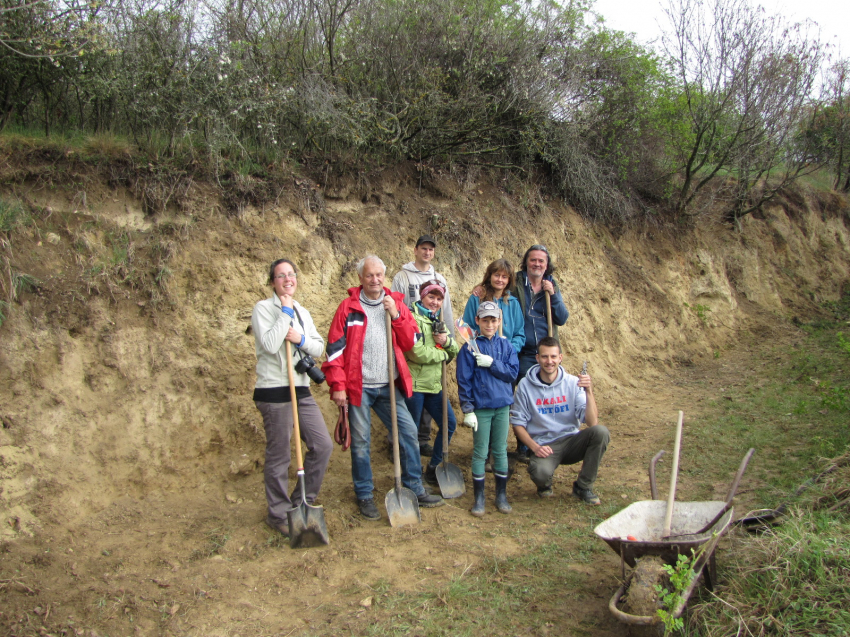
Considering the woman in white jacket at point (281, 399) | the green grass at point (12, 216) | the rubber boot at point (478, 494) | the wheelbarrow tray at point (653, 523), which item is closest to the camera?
the wheelbarrow tray at point (653, 523)

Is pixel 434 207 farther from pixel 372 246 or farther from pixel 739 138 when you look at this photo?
pixel 739 138

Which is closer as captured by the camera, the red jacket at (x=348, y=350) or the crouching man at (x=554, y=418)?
the red jacket at (x=348, y=350)

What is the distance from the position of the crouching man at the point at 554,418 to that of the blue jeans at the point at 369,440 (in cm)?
92

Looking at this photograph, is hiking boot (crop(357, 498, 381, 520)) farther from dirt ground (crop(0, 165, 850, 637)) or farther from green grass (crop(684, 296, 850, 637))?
green grass (crop(684, 296, 850, 637))

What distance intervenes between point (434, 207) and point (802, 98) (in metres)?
8.66

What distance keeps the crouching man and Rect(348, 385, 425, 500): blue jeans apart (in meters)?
0.92

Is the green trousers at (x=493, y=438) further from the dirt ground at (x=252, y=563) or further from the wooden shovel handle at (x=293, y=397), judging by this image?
the wooden shovel handle at (x=293, y=397)

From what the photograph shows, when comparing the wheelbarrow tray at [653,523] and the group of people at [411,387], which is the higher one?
the group of people at [411,387]

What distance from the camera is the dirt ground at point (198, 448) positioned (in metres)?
3.88

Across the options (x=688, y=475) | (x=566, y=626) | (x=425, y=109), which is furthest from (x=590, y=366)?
(x=566, y=626)

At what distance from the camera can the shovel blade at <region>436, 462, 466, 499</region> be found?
545 centimetres

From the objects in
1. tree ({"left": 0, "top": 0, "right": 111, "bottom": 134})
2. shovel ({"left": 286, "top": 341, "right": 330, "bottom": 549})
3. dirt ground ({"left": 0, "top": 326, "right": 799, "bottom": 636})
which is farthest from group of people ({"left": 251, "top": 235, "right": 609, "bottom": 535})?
tree ({"left": 0, "top": 0, "right": 111, "bottom": 134})

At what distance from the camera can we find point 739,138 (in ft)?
38.6

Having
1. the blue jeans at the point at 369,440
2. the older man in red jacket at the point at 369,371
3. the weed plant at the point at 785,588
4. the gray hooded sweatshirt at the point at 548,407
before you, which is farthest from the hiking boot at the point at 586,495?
the weed plant at the point at 785,588
